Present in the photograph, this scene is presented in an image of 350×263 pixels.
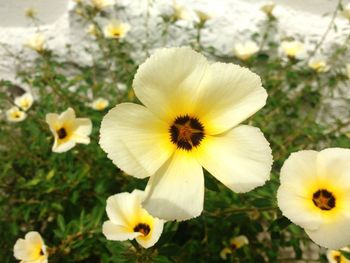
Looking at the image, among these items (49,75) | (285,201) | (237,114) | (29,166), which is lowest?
(29,166)

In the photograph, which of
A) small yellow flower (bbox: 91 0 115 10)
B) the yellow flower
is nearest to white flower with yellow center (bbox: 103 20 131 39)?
the yellow flower

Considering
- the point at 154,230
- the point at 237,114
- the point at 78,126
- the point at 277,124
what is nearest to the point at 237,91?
the point at 237,114

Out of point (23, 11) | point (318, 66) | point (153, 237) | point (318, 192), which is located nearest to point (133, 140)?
point (153, 237)

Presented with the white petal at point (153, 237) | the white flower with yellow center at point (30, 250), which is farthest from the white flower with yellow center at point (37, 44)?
the white petal at point (153, 237)

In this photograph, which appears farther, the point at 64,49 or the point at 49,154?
the point at 64,49

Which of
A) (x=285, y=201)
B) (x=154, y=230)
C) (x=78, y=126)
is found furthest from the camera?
(x=78, y=126)

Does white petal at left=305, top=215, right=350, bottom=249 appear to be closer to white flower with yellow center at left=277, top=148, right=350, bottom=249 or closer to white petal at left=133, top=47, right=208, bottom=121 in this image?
white flower with yellow center at left=277, top=148, right=350, bottom=249

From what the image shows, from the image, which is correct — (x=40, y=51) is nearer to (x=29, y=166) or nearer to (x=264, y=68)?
(x=29, y=166)

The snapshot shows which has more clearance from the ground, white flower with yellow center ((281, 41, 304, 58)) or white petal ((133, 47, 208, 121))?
white petal ((133, 47, 208, 121))
